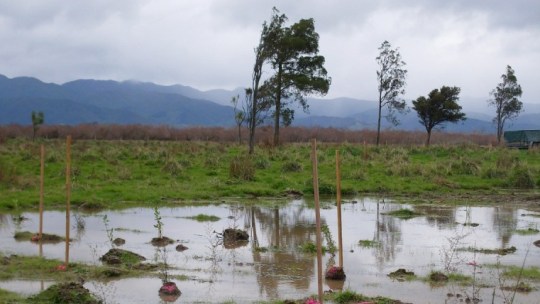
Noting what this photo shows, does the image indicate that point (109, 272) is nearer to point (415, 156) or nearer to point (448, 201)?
point (448, 201)

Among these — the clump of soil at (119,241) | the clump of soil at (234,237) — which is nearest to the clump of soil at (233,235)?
the clump of soil at (234,237)

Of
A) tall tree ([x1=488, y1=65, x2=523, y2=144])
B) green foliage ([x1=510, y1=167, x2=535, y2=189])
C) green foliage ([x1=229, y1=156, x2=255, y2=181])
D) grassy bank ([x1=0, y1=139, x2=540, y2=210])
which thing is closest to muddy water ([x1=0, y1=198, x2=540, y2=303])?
grassy bank ([x1=0, y1=139, x2=540, y2=210])

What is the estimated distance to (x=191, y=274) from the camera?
8680 mm

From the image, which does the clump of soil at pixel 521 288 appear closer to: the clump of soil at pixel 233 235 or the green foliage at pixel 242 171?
the clump of soil at pixel 233 235

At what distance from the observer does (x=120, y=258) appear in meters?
9.32

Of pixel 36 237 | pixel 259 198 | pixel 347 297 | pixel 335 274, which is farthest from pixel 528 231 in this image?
pixel 36 237

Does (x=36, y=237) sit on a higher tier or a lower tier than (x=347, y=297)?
higher

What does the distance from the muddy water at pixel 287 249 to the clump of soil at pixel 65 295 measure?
0.37m

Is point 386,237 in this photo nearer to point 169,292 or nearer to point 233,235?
point 233,235

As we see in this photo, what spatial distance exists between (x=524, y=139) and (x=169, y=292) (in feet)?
136

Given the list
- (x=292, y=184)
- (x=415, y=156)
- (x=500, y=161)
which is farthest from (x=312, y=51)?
(x=292, y=184)

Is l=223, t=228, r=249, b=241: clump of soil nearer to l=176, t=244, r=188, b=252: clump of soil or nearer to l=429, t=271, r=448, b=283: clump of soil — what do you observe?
l=176, t=244, r=188, b=252: clump of soil

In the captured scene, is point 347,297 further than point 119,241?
No

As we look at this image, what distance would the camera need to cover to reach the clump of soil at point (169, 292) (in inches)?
293
